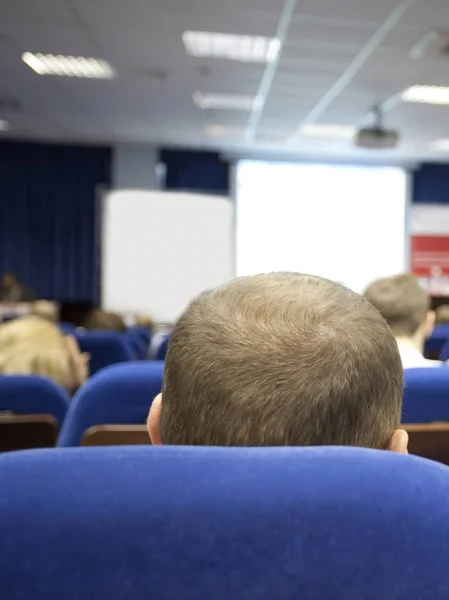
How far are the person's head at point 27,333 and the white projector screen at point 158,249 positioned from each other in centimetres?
408

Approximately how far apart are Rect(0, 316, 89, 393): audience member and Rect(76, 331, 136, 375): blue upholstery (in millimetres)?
714

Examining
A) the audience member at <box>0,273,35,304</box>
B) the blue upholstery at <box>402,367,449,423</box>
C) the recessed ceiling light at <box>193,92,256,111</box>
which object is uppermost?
the recessed ceiling light at <box>193,92,256,111</box>

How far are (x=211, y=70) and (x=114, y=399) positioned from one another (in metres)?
5.21

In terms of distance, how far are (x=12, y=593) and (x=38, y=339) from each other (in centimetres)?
214

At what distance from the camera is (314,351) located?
55 cm

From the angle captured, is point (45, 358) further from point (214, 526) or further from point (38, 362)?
point (214, 526)

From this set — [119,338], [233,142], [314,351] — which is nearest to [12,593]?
[314,351]

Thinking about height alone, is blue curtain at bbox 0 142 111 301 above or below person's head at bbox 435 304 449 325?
above

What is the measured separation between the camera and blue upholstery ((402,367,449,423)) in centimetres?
127

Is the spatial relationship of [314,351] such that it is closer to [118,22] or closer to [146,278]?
[118,22]

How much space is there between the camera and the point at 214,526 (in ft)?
1.38

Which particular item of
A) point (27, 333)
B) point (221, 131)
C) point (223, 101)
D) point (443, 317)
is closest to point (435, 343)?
point (443, 317)

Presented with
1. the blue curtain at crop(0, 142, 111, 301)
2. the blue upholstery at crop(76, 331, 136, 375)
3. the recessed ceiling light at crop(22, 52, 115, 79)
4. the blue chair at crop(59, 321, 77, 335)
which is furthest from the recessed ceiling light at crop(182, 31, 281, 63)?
the blue curtain at crop(0, 142, 111, 301)

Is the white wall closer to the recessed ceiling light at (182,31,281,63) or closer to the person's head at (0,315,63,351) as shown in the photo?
the recessed ceiling light at (182,31,281,63)
